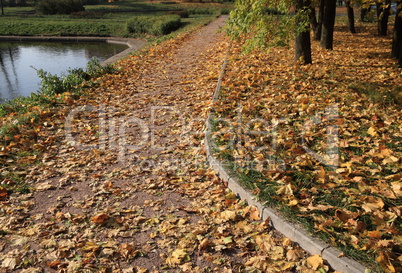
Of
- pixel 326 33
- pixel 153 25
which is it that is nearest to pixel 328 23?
pixel 326 33

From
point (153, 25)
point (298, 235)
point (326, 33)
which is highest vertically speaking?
point (153, 25)

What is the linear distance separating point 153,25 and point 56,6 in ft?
73.8

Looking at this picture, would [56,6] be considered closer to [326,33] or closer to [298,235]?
[326,33]

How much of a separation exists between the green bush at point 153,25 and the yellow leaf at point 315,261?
25.2 meters

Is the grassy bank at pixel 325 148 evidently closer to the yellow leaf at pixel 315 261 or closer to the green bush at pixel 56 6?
the yellow leaf at pixel 315 261

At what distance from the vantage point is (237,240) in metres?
3.23

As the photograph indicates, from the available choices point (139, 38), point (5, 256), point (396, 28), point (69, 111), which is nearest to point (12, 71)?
point (69, 111)

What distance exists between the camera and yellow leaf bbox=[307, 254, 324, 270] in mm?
2798

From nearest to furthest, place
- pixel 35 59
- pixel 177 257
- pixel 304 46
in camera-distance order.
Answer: pixel 177 257
pixel 304 46
pixel 35 59

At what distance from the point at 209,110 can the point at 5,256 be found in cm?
415

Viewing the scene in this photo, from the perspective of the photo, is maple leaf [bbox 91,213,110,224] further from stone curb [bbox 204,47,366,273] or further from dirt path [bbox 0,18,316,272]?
stone curb [bbox 204,47,366,273]

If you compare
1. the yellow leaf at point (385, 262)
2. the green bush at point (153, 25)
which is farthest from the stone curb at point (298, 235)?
the green bush at point (153, 25)

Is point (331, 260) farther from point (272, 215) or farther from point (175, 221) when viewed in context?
point (175, 221)

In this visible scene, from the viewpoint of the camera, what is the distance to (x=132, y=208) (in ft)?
12.7
